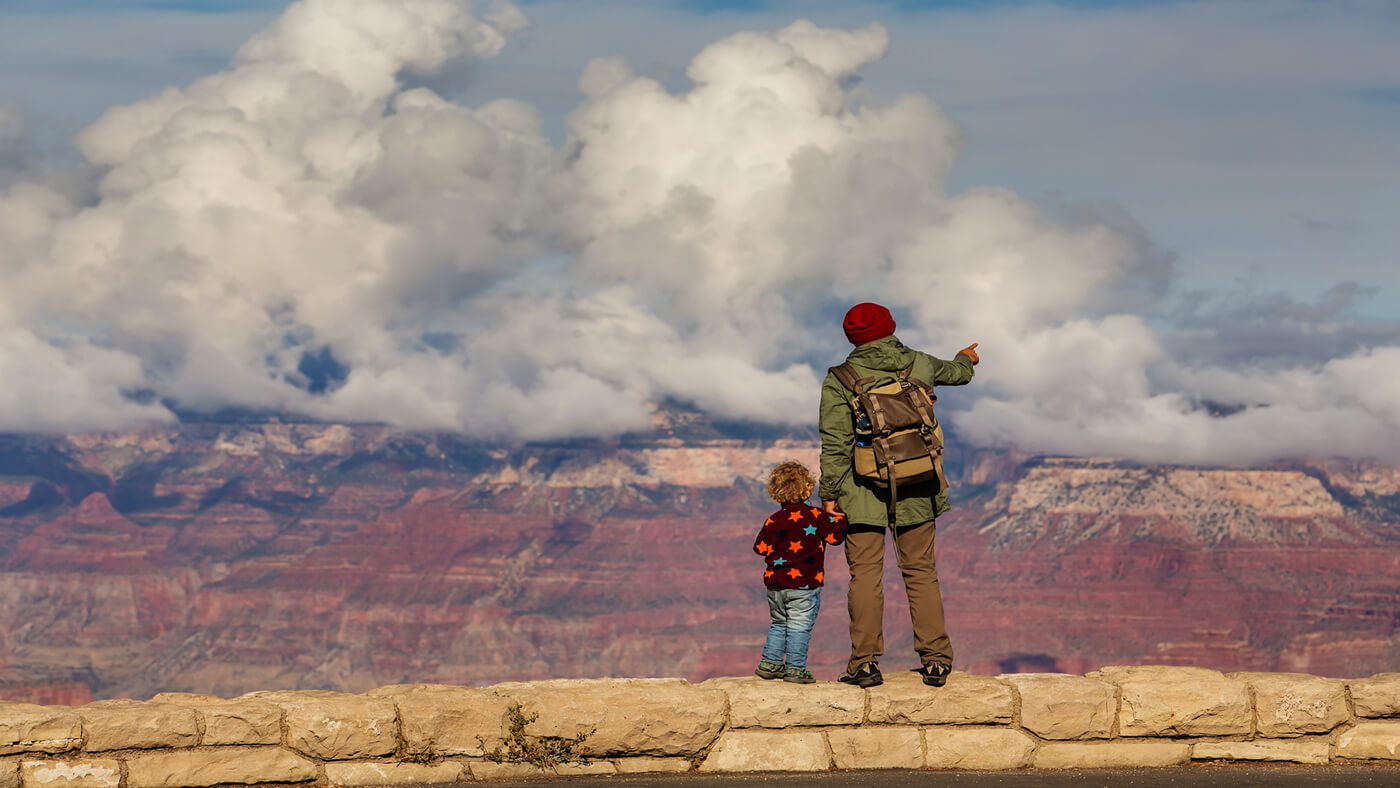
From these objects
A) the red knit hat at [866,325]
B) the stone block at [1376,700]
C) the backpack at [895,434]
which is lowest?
the stone block at [1376,700]

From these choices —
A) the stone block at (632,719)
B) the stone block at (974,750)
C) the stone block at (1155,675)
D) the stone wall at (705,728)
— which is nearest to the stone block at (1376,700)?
the stone wall at (705,728)

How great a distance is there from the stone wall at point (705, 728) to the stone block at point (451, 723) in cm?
1

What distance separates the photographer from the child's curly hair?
12.1 metres

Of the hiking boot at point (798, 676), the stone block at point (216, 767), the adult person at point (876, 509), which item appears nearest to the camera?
the stone block at point (216, 767)

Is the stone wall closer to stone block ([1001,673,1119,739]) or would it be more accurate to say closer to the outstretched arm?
stone block ([1001,673,1119,739])

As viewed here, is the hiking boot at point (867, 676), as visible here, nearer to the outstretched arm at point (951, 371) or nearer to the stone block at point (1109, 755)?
the stone block at point (1109, 755)

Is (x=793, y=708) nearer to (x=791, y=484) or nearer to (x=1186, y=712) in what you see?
(x=791, y=484)

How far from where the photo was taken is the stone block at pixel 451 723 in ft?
36.7

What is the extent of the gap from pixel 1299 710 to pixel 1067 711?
194cm

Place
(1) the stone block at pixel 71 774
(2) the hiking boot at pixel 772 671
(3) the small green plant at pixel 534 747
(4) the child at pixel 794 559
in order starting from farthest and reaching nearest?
(2) the hiking boot at pixel 772 671, (4) the child at pixel 794 559, (3) the small green plant at pixel 534 747, (1) the stone block at pixel 71 774

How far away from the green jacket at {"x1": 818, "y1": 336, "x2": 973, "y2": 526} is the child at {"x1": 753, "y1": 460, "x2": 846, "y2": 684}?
1.18ft

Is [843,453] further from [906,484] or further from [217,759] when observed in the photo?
[217,759]

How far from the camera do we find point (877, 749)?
1150cm

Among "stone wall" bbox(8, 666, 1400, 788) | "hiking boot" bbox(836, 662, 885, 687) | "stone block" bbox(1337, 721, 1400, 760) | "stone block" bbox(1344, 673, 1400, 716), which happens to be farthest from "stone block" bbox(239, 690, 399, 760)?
"stone block" bbox(1344, 673, 1400, 716)
